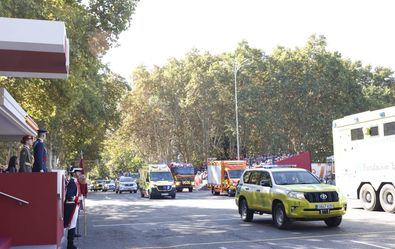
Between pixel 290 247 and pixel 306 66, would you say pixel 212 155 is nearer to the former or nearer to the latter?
pixel 306 66

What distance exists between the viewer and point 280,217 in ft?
47.3

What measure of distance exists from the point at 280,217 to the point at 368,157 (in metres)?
6.17

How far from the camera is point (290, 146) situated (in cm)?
5188

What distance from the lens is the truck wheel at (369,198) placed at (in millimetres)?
18641

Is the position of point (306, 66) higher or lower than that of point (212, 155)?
higher

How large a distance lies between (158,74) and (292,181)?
46848mm

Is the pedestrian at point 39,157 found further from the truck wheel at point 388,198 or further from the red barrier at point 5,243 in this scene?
the truck wheel at point 388,198

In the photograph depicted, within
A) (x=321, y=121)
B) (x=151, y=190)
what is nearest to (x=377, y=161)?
(x=151, y=190)

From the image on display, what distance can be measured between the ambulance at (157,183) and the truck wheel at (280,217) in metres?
18.7

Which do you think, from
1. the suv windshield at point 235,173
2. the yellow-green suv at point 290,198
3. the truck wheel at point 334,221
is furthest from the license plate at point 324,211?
the suv windshield at point 235,173

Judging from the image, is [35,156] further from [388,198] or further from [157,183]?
[157,183]

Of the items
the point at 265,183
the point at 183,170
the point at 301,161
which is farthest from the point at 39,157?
the point at 183,170

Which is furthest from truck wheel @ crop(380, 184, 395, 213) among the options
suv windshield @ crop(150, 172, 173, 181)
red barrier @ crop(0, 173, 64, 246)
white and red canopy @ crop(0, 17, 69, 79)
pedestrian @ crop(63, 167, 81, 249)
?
suv windshield @ crop(150, 172, 173, 181)

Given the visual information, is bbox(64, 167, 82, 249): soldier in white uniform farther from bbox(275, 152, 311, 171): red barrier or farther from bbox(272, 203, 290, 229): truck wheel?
bbox(275, 152, 311, 171): red barrier
